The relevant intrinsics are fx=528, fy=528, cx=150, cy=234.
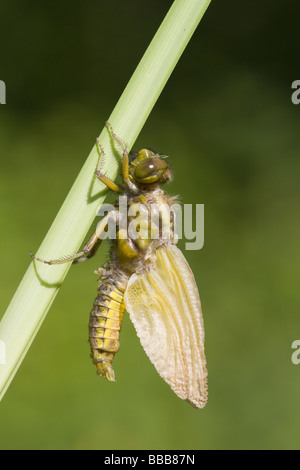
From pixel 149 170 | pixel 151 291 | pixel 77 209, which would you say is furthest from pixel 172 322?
pixel 77 209

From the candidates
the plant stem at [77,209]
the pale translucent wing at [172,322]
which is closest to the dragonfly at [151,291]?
the pale translucent wing at [172,322]

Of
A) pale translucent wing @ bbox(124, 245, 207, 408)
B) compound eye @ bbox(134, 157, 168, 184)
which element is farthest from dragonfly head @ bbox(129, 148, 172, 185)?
pale translucent wing @ bbox(124, 245, 207, 408)

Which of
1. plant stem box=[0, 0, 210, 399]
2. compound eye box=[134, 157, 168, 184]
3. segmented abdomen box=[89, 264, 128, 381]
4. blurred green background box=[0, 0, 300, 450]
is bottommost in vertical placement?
plant stem box=[0, 0, 210, 399]

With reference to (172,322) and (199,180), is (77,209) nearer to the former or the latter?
(172,322)

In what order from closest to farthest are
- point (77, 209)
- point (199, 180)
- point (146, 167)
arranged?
point (77, 209), point (146, 167), point (199, 180)

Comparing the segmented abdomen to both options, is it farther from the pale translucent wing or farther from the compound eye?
the compound eye

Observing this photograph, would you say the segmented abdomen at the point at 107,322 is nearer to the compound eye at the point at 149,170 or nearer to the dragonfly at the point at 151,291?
the dragonfly at the point at 151,291
